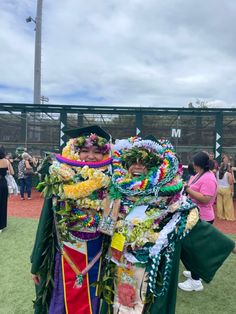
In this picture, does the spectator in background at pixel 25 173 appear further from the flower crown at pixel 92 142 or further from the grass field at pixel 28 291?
the flower crown at pixel 92 142

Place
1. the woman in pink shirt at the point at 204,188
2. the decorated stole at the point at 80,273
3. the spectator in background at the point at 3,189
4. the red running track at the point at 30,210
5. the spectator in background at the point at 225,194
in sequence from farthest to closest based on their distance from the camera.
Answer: the spectator in background at the point at 225,194, the red running track at the point at 30,210, the spectator in background at the point at 3,189, the woman in pink shirt at the point at 204,188, the decorated stole at the point at 80,273

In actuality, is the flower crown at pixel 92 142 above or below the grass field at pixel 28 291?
above

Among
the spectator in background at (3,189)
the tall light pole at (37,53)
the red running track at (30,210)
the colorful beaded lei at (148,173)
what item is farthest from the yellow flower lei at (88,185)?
the tall light pole at (37,53)

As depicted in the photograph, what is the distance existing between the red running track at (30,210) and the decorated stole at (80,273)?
5.28 metres

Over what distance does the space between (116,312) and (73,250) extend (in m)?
0.52

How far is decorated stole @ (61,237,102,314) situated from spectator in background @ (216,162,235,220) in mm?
6616

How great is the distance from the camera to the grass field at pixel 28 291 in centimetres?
330

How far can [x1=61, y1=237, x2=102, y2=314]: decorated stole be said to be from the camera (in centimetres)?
222

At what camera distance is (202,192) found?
3494mm

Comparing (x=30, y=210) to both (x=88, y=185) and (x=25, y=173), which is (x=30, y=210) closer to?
(x=25, y=173)

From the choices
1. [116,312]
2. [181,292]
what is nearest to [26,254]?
[181,292]

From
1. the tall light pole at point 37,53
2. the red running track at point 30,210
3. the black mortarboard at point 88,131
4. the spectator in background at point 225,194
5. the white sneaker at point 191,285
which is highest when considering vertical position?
the tall light pole at point 37,53

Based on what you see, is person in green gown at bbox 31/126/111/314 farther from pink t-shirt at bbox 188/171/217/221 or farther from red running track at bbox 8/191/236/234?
red running track at bbox 8/191/236/234

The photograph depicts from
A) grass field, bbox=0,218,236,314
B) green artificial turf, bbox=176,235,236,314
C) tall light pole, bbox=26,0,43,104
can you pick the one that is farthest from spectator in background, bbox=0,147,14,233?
tall light pole, bbox=26,0,43,104
